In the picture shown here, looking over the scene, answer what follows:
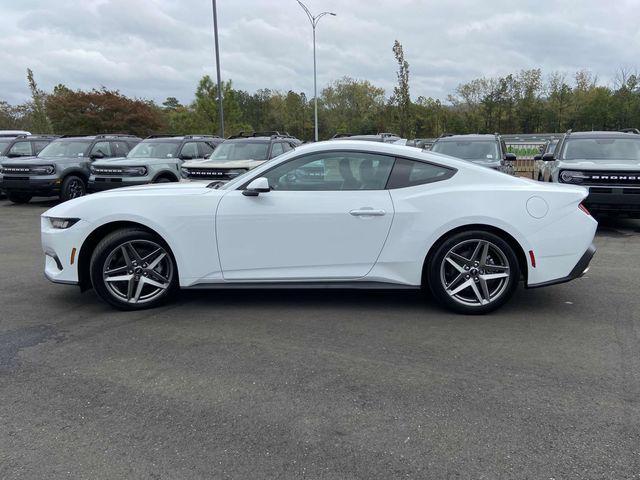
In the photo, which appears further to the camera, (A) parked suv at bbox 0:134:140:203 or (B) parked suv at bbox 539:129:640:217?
Answer: (A) parked suv at bbox 0:134:140:203

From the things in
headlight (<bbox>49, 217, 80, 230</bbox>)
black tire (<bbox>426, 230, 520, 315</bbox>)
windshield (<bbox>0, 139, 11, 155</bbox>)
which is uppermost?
windshield (<bbox>0, 139, 11, 155</bbox>)

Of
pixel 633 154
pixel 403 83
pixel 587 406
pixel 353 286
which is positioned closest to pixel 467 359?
pixel 587 406

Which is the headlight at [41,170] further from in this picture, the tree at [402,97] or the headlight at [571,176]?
the tree at [402,97]

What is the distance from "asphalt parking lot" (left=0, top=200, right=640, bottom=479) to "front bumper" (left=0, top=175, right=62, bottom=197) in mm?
9329

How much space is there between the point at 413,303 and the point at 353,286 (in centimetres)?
75

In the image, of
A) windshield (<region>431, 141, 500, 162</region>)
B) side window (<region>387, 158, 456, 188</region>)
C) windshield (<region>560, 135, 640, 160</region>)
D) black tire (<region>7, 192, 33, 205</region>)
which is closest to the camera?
side window (<region>387, 158, 456, 188</region>)

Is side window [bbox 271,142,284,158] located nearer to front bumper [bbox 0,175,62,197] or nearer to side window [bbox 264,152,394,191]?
front bumper [bbox 0,175,62,197]

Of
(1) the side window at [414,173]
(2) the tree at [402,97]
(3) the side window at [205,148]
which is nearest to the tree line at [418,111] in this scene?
(2) the tree at [402,97]

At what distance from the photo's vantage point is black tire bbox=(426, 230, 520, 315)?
482 cm

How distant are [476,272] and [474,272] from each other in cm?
2

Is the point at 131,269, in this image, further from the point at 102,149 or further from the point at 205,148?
the point at 102,149

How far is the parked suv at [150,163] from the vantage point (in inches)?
518

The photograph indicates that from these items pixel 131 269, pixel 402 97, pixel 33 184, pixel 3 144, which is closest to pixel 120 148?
pixel 33 184

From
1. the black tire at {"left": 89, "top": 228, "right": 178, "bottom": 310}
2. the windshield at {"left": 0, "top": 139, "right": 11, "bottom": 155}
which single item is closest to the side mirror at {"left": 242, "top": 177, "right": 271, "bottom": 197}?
the black tire at {"left": 89, "top": 228, "right": 178, "bottom": 310}
